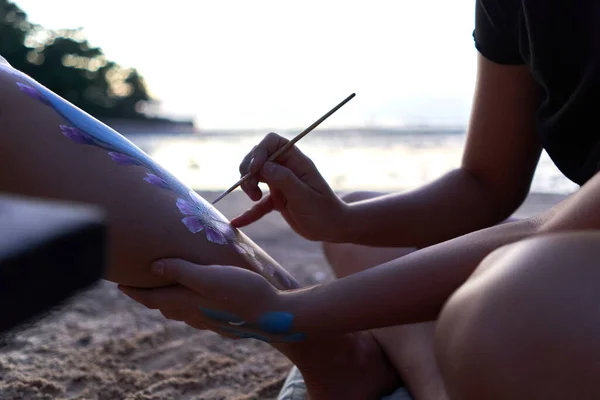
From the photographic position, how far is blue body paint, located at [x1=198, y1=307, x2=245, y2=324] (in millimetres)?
615

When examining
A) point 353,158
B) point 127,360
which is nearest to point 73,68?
point 353,158

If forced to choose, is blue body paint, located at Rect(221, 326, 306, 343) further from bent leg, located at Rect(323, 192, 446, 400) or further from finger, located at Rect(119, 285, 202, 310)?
bent leg, located at Rect(323, 192, 446, 400)

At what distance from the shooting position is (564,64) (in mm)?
733

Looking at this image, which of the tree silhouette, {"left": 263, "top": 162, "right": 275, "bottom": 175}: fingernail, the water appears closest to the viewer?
{"left": 263, "top": 162, "right": 275, "bottom": 175}: fingernail

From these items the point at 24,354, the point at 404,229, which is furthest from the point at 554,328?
the point at 24,354

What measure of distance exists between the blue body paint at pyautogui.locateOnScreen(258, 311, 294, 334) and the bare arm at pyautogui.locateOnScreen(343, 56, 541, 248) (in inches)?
12.3

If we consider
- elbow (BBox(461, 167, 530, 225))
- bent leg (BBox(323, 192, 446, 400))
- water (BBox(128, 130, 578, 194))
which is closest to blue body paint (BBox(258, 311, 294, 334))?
bent leg (BBox(323, 192, 446, 400))

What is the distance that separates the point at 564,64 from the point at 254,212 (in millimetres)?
485

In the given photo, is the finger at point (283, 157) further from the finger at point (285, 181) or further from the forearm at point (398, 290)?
the forearm at point (398, 290)

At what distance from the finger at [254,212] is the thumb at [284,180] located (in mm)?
69

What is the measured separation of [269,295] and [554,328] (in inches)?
11.4

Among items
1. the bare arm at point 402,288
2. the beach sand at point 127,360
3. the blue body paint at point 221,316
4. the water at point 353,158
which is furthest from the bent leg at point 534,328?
the water at point 353,158

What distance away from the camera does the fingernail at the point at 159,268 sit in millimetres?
660

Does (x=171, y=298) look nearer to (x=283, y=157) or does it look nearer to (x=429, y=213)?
(x=283, y=157)
